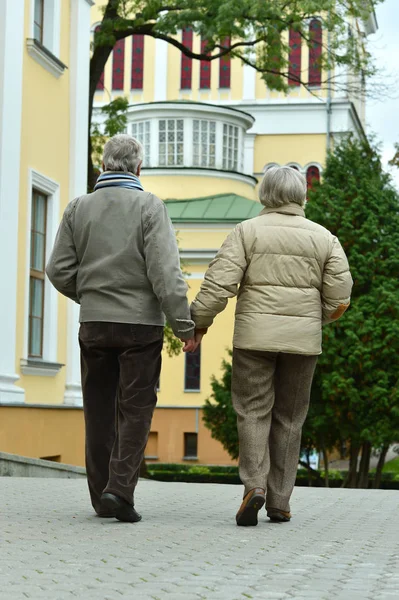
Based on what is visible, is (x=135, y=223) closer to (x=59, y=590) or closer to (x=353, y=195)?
(x=59, y=590)

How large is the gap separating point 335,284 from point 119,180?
1406 millimetres

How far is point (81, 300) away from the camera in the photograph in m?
7.24

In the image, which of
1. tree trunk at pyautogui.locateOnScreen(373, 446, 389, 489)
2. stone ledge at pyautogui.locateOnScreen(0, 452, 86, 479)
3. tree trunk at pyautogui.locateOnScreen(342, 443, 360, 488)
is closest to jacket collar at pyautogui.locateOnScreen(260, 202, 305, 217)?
stone ledge at pyautogui.locateOnScreen(0, 452, 86, 479)

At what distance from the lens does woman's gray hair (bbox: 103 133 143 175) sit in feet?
23.7

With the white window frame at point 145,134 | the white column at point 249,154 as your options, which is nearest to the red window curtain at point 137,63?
the white column at point 249,154

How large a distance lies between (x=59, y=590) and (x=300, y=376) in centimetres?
303

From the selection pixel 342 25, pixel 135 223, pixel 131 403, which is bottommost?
pixel 131 403

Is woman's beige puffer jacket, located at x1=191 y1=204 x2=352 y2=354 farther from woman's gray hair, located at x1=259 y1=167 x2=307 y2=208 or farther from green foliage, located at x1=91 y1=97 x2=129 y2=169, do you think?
green foliage, located at x1=91 y1=97 x2=129 y2=169

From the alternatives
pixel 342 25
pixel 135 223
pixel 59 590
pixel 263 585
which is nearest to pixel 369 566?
pixel 263 585

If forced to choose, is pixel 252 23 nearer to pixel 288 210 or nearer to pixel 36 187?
pixel 36 187

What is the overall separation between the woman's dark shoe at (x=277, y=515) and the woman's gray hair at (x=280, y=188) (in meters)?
1.80

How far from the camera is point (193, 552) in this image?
18.8 feet

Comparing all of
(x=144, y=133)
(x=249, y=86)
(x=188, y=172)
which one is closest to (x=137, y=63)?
(x=249, y=86)

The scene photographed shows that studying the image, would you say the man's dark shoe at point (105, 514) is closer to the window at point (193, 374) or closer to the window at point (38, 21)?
the window at point (38, 21)
